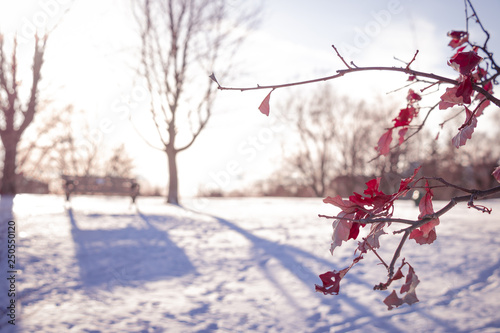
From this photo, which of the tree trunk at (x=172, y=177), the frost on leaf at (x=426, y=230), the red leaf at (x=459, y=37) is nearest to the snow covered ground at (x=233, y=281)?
the frost on leaf at (x=426, y=230)

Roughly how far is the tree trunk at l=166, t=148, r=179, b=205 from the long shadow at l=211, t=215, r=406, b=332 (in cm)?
679

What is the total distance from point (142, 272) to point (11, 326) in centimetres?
167

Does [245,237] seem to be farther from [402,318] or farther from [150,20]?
[150,20]

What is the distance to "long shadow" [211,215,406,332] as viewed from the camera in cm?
295

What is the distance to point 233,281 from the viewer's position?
3975mm

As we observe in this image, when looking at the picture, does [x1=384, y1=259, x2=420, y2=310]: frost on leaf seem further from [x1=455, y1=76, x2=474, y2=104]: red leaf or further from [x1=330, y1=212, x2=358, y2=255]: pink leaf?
[x1=455, y1=76, x2=474, y2=104]: red leaf

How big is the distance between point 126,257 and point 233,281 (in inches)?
64.9

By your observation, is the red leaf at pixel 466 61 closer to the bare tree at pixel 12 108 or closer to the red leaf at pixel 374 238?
the red leaf at pixel 374 238

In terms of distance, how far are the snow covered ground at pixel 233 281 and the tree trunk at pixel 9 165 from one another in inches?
267

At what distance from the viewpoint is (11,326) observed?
2.70 meters

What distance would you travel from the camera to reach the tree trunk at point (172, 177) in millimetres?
12920

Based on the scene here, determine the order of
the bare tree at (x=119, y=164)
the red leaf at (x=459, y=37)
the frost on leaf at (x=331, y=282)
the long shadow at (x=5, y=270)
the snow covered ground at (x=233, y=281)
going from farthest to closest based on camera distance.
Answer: the bare tree at (x=119, y=164), the snow covered ground at (x=233, y=281), the long shadow at (x=5, y=270), the red leaf at (x=459, y=37), the frost on leaf at (x=331, y=282)

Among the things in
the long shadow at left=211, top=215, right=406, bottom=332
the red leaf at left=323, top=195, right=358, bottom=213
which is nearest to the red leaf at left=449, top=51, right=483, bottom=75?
the red leaf at left=323, top=195, right=358, bottom=213

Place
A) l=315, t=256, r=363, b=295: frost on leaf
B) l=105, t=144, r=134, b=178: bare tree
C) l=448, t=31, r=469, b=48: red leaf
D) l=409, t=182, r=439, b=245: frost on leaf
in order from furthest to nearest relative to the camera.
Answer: l=105, t=144, r=134, b=178: bare tree → l=448, t=31, r=469, b=48: red leaf → l=409, t=182, r=439, b=245: frost on leaf → l=315, t=256, r=363, b=295: frost on leaf
